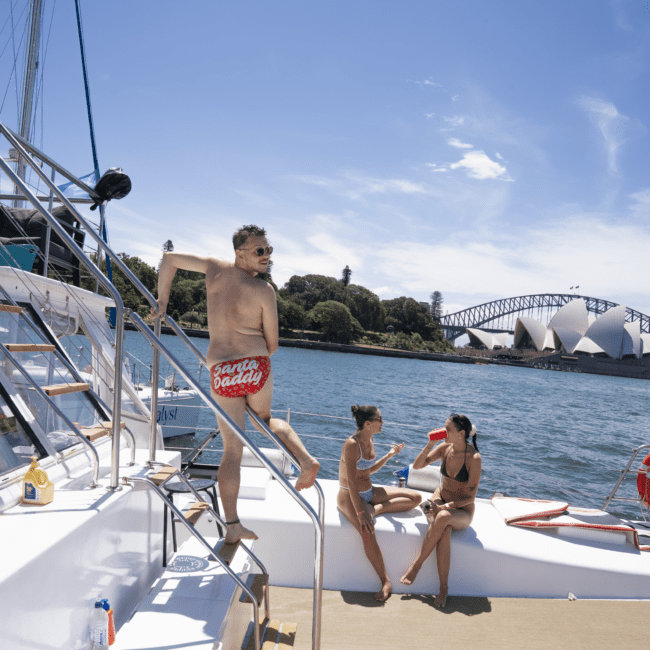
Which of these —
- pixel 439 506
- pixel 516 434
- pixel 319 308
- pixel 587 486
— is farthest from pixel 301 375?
pixel 319 308

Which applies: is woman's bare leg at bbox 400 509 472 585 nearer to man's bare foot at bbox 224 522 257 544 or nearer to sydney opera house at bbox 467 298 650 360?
man's bare foot at bbox 224 522 257 544

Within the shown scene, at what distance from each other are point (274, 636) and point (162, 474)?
102 cm

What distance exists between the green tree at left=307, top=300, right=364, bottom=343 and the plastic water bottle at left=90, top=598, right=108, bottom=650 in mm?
73955

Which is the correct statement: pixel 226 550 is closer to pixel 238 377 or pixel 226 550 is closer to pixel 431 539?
pixel 238 377

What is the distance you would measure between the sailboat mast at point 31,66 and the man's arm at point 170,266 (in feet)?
20.2

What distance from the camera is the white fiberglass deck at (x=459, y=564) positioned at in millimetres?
3916

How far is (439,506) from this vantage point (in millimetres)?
4004

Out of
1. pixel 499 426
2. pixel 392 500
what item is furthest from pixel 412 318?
pixel 392 500

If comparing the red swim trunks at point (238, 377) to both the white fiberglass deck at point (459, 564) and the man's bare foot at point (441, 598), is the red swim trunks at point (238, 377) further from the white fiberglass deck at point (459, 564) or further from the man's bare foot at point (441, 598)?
the man's bare foot at point (441, 598)

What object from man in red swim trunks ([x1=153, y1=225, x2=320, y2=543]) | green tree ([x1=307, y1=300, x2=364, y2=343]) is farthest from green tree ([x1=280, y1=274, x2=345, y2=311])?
man in red swim trunks ([x1=153, y1=225, x2=320, y2=543])

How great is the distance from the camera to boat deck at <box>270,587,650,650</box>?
3373mm

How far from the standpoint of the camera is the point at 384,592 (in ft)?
12.5

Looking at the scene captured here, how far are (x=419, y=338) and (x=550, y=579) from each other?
88893mm

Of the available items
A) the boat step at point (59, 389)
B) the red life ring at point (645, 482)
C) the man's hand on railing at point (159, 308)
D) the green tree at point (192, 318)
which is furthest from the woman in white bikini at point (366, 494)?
the green tree at point (192, 318)
